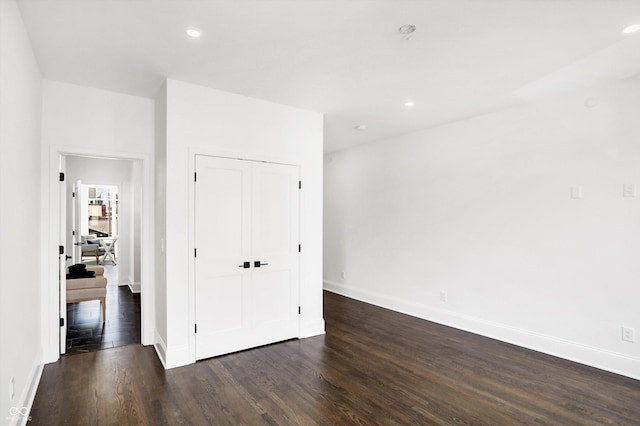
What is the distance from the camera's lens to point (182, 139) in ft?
11.4

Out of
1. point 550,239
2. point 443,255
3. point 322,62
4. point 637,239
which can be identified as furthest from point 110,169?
A: point 637,239

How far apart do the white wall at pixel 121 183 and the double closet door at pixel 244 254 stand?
4028 mm

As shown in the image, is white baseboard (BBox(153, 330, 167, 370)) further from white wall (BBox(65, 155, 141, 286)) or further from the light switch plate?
the light switch plate

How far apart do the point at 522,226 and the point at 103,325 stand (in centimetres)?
545

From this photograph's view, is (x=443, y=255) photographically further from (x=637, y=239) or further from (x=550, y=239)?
(x=637, y=239)

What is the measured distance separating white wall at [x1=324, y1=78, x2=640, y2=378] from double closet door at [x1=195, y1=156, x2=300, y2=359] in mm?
2039

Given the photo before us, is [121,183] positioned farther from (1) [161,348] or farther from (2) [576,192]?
(2) [576,192]

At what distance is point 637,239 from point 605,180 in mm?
621

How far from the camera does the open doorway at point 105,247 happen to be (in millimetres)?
4402

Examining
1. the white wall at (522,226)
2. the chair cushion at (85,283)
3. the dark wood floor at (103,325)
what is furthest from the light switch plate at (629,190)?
the chair cushion at (85,283)

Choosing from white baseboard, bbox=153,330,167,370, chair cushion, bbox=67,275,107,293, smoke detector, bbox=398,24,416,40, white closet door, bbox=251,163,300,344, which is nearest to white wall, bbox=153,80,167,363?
white baseboard, bbox=153,330,167,370

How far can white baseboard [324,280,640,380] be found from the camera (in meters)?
3.31

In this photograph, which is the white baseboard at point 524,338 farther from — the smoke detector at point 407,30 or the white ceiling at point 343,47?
the smoke detector at point 407,30

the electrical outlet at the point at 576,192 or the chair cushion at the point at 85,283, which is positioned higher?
the electrical outlet at the point at 576,192
